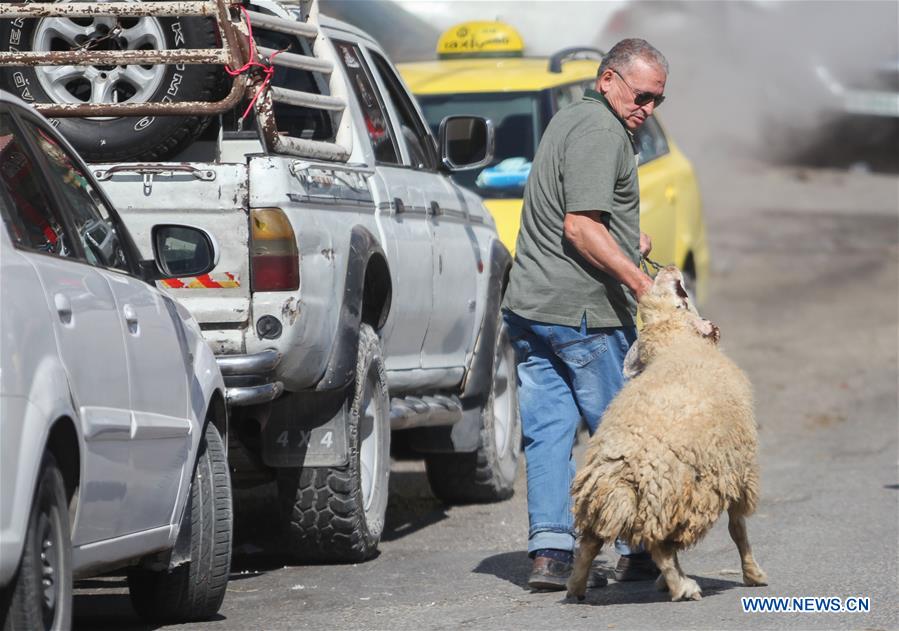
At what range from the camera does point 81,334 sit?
4.49 metres

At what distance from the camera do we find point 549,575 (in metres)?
6.19

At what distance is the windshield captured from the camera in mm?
10188

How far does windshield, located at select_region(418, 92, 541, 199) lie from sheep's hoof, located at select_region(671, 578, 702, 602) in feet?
15.5

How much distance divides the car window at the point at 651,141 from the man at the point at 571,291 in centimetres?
473

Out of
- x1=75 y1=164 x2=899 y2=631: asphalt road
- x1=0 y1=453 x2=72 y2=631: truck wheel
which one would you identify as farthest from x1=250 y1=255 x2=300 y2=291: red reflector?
x1=0 y1=453 x2=72 y2=631: truck wheel

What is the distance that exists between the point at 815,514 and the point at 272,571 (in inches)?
109

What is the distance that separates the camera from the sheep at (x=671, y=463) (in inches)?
214

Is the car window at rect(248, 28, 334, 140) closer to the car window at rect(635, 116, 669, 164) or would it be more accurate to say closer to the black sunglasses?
the black sunglasses

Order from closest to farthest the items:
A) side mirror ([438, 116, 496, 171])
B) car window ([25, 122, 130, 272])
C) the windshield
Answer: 1. car window ([25, 122, 130, 272])
2. side mirror ([438, 116, 496, 171])
3. the windshield

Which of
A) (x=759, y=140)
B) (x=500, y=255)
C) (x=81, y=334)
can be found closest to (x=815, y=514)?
(x=500, y=255)

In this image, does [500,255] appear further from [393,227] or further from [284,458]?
[284,458]

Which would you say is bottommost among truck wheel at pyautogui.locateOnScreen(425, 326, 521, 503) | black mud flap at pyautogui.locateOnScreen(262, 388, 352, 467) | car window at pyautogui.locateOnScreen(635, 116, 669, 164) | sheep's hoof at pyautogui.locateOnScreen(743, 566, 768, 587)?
truck wheel at pyautogui.locateOnScreen(425, 326, 521, 503)

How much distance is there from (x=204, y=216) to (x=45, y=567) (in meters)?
2.17

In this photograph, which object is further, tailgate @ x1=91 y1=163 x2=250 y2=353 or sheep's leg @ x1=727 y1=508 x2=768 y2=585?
tailgate @ x1=91 y1=163 x2=250 y2=353
